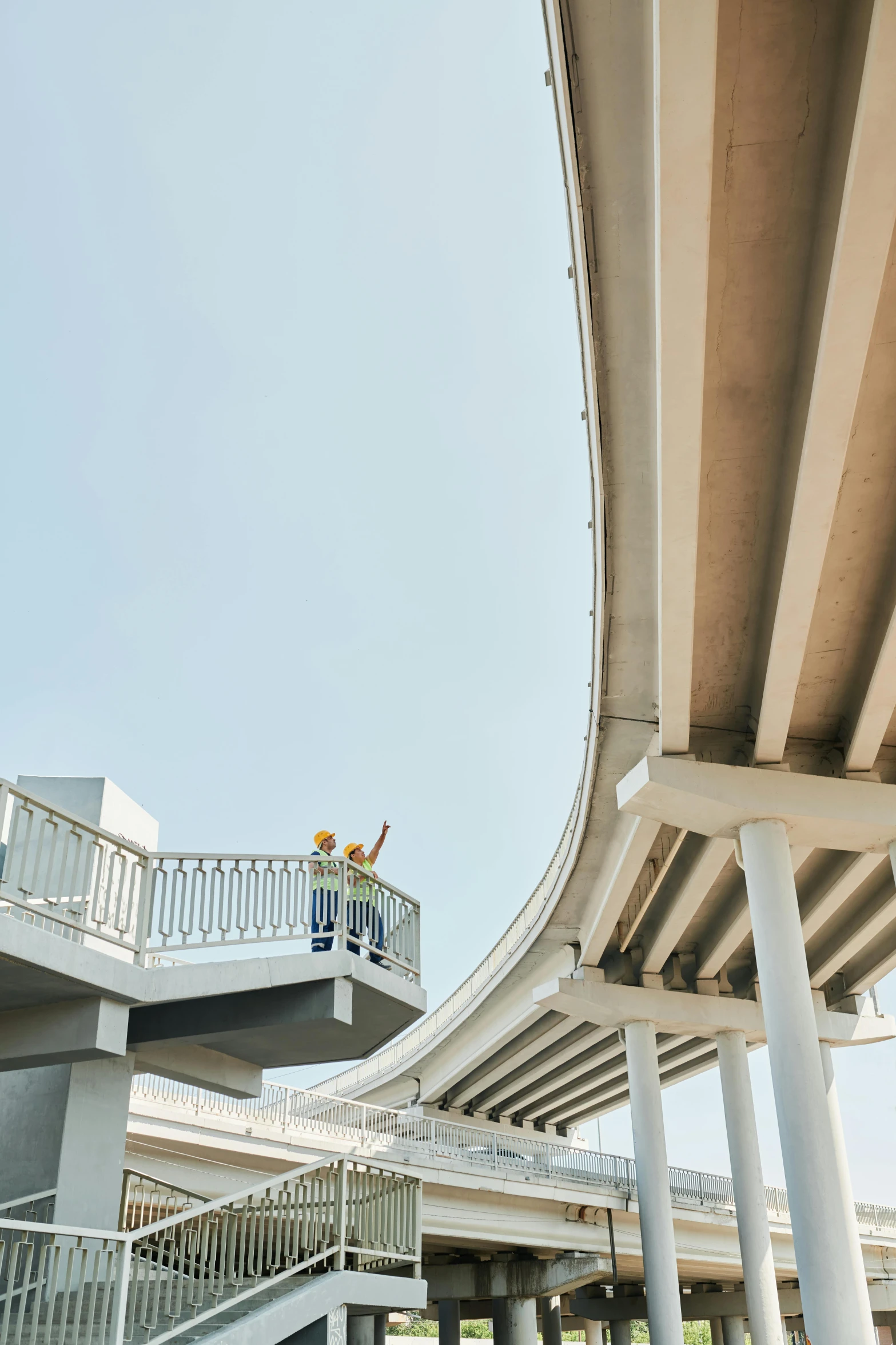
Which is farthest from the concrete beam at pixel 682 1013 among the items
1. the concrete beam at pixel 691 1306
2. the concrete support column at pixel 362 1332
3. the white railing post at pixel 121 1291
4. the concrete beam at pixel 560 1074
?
the white railing post at pixel 121 1291

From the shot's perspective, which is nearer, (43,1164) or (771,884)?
(43,1164)

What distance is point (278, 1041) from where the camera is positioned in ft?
42.4

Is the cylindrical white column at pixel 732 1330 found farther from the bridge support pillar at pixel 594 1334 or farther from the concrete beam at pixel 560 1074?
the concrete beam at pixel 560 1074

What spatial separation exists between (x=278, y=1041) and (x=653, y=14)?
1092cm

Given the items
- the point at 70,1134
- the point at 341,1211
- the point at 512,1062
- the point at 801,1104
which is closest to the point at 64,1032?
the point at 70,1134

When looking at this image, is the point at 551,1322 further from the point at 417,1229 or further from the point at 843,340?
the point at 843,340

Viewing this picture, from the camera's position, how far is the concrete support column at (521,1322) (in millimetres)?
27188

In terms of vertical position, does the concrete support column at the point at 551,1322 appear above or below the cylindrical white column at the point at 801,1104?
below

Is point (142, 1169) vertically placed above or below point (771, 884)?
below

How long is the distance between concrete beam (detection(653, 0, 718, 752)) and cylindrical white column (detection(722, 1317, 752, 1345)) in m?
36.9

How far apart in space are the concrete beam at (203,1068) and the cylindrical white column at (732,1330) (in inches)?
1274

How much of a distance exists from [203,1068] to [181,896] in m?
3.60

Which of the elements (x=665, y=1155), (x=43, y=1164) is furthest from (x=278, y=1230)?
(x=665, y=1155)

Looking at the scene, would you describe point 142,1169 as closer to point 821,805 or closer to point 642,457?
point 821,805
